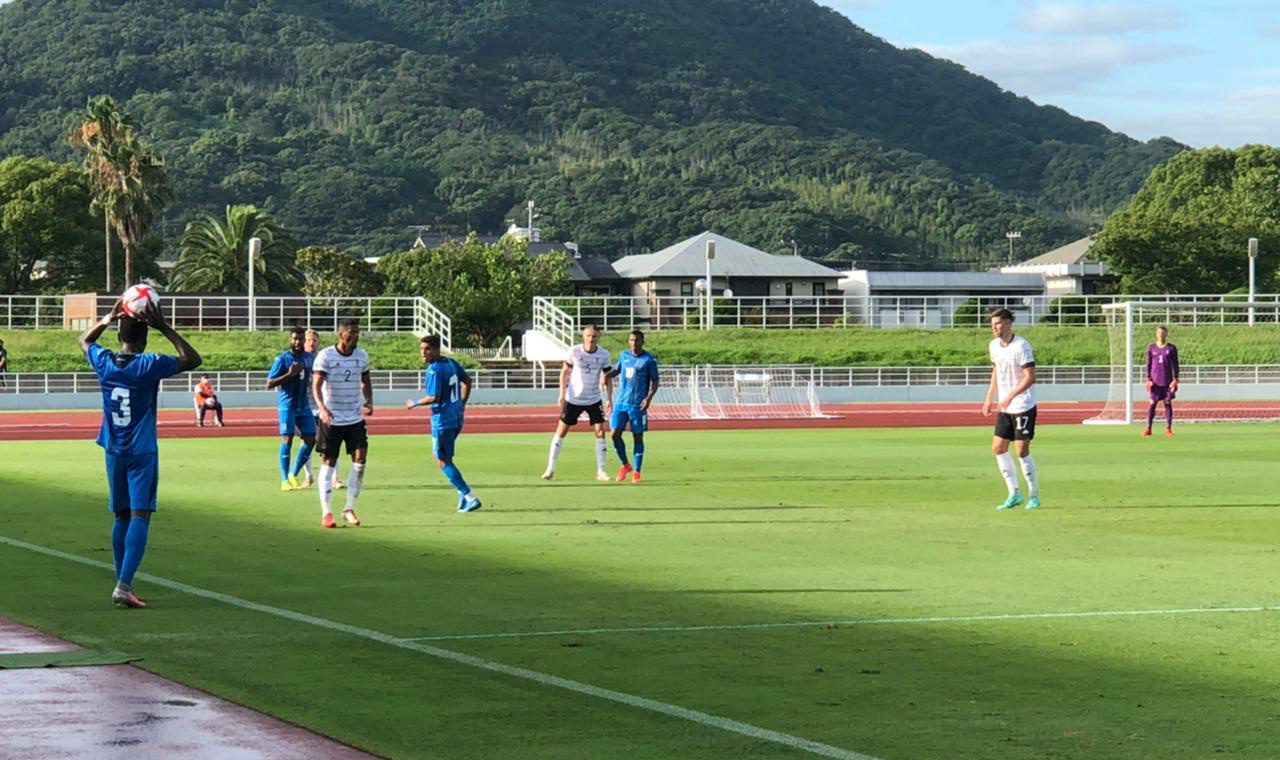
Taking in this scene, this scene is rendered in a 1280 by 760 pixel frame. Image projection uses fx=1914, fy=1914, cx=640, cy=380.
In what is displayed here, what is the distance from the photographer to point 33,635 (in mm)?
10898

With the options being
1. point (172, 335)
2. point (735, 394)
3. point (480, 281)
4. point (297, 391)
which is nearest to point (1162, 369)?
point (297, 391)

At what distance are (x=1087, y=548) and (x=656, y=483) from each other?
8.40 metres

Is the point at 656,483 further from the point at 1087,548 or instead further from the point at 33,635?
the point at 33,635

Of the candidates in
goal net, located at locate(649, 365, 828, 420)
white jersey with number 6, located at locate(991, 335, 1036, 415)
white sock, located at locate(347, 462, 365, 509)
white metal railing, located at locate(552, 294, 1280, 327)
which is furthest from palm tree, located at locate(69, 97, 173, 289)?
white jersey with number 6, located at locate(991, 335, 1036, 415)

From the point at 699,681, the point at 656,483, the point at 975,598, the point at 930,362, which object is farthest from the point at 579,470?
the point at 930,362

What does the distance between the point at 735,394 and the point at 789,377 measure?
16.9 feet

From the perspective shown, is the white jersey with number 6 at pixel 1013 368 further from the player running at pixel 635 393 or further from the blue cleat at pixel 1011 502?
the player running at pixel 635 393

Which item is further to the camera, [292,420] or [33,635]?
[292,420]

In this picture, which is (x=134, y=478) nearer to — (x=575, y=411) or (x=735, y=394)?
(x=575, y=411)

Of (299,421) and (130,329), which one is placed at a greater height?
(130,329)

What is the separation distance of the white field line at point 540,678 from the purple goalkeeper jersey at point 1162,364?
23.7 metres

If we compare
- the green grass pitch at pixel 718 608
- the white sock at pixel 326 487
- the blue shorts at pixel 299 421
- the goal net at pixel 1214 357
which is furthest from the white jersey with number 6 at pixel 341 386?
the goal net at pixel 1214 357

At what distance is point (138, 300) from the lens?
11547 mm

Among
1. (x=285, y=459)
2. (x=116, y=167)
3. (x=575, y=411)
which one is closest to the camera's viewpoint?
(x=285, y=459)
